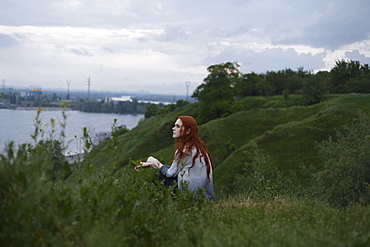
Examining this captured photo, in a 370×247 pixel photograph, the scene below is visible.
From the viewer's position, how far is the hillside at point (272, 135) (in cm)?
4428

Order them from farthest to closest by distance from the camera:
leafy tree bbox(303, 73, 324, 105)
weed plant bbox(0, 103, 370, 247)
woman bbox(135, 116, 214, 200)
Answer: leafy tree bbox(303, 73, 324, 105) < woman bbox(135, 116, 214, 200) < weed plant bbox(0, 103, 370, 247)

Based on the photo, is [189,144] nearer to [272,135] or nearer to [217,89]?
[272,135]

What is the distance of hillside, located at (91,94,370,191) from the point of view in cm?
4428

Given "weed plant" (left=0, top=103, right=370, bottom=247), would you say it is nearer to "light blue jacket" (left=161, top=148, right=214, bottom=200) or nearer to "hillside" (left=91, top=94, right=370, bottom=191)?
"light blue jacket" (left=161, top=148, right=214, bottom=200)

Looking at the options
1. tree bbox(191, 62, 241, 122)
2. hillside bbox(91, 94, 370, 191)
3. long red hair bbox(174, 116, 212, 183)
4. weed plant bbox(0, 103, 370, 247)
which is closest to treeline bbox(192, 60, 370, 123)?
tree bbox(191, 62, 241, 122)

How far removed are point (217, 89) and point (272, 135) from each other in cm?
2763

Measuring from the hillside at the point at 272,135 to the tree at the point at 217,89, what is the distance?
26.5 feet

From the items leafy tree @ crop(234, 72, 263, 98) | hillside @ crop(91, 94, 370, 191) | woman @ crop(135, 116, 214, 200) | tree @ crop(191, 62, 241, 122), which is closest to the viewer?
woman @ crop(135, 116, 214, 200)

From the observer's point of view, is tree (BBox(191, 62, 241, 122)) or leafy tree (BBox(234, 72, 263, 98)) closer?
tree (BBox(191, 62, 241, 122))

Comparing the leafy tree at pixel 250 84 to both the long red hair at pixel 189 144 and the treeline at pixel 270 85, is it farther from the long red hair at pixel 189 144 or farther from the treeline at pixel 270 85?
the long red hair at pixel 189 144

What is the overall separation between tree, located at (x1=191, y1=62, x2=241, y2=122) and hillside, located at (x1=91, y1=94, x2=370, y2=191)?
8067mm

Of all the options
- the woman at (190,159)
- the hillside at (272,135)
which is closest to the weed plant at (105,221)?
the woman at (190,159)

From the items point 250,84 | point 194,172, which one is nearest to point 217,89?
point 250,84

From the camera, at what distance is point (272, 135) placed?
161 ft
